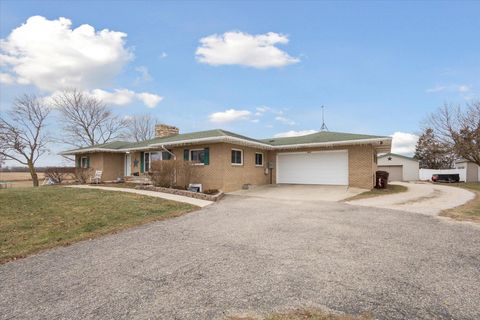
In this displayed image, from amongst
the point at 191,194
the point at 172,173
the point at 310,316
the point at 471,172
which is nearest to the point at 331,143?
the point at 191,194

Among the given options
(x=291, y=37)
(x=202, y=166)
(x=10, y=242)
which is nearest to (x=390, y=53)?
(x=291, y=37)

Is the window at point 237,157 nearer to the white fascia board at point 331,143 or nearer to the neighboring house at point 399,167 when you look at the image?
the white fascia board at point 331,143

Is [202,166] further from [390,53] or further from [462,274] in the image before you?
[462,274]

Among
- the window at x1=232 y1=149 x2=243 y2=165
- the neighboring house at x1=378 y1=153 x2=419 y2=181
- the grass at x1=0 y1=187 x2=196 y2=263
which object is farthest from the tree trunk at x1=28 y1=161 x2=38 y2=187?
the neighboring house at x1=378 y1=153 x2=419 y2=181

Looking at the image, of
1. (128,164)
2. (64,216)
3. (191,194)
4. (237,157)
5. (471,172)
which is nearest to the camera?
(64,216)

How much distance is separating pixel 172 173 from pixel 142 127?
98.4 ft

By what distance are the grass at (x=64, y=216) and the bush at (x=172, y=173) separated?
2.85 metres

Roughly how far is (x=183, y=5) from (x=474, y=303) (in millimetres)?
12045

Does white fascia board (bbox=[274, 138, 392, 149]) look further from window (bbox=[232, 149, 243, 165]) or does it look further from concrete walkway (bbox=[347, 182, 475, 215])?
concrete walkway (bbox=[347, 182, 475, 215])

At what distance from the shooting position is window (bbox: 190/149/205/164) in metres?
16.2

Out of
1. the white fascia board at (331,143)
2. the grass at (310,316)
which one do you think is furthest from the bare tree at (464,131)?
the grass at (310,316)

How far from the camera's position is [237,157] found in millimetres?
16484

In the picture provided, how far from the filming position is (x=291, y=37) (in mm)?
13844

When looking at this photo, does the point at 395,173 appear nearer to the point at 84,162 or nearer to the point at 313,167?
the point at 313,167
